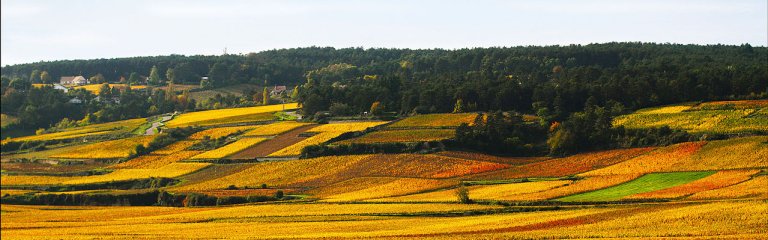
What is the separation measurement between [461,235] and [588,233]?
742 cm

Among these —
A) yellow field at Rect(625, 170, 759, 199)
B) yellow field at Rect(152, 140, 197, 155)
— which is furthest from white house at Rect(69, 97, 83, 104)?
yellow field at Rect(625, 170, 759, 199)

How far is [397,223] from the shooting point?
7300 cm

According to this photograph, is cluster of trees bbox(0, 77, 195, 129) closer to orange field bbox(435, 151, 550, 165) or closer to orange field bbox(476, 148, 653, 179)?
orange field bbox(435, 151, 550, 165)

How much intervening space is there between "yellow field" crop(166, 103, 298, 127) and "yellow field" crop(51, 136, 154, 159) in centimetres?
Answer: 1452

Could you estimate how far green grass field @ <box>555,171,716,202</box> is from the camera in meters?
84.6

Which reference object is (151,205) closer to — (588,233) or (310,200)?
(310,200)

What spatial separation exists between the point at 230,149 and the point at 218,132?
1603cm

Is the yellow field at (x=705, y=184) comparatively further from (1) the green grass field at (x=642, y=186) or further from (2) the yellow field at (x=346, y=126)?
(2) the yellow field at (x=346, y=126)

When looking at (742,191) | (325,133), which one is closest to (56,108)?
(325,133)

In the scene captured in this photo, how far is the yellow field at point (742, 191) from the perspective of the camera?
77.4 meters

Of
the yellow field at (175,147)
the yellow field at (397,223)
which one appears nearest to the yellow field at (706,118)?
the yellow field at (397,223)

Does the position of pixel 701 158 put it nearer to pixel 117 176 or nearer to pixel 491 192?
pixel 491 192

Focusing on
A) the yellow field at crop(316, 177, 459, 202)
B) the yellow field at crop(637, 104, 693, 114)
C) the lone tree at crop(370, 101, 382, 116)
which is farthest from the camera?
the lone tree at crop(370, 101, 382, 116)

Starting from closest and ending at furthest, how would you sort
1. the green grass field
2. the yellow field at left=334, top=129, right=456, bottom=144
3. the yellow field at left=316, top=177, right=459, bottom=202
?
the green grass field < the yellow field at left=316, top=177, right=459, bottom=202 < the yellow field at left=334, top=129, right=456, bottom=144
